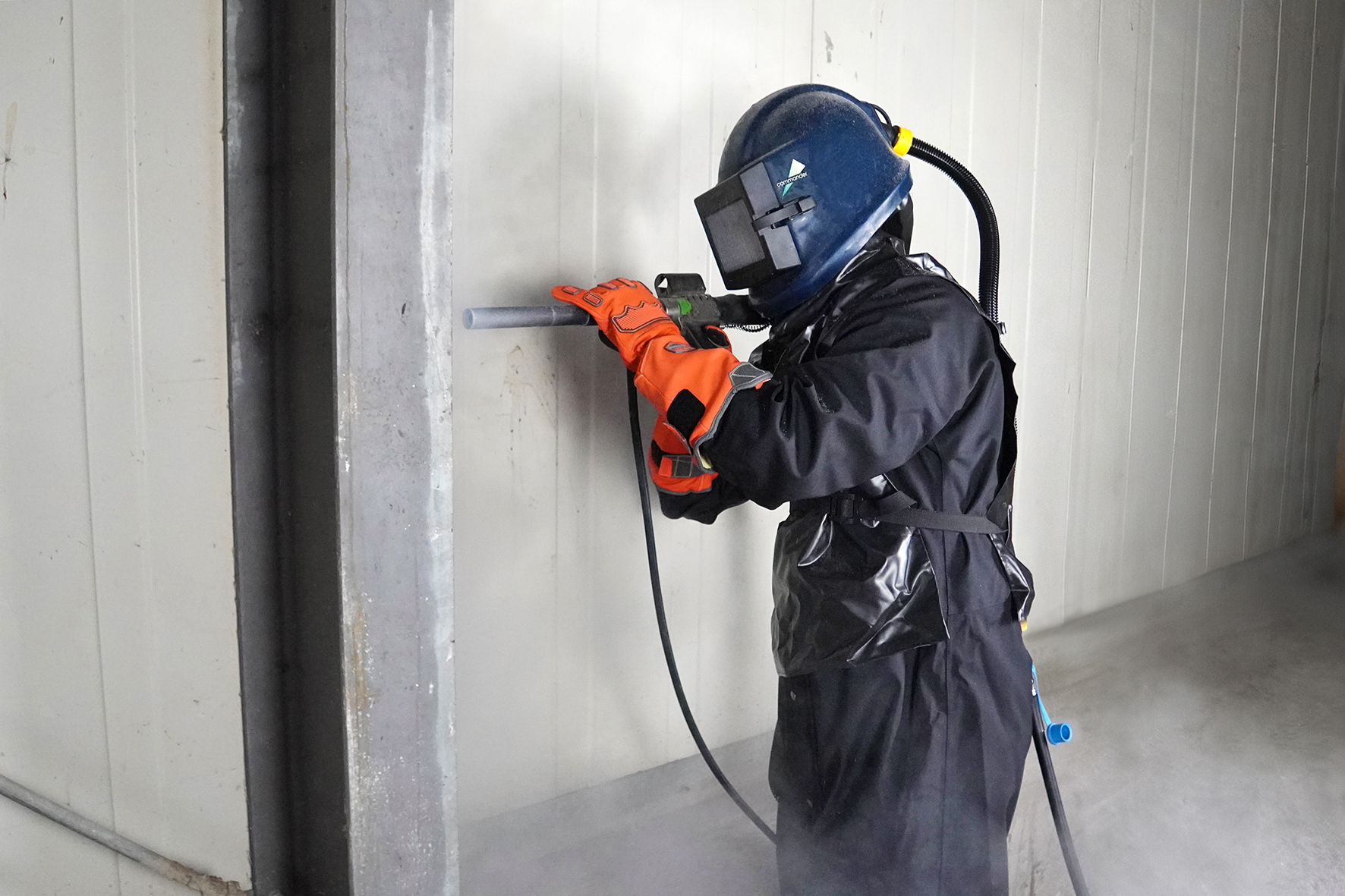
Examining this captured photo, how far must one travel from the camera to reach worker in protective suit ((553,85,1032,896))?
4.82ft

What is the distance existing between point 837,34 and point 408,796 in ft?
6.13

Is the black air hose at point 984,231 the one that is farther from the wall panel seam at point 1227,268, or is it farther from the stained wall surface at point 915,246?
the wall panel seam at point 1227,268

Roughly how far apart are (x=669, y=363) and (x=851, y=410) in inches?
10.6

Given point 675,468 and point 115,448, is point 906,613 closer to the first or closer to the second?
point 675,468

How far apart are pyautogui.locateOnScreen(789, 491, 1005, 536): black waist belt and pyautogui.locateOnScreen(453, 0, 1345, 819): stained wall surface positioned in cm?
57

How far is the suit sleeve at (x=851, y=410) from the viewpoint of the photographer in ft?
4.44

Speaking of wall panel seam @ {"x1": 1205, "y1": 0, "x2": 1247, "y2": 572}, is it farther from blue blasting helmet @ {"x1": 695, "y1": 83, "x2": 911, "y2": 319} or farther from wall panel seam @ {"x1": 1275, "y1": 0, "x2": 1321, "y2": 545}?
blue blasting helmet @ {"x1": 695, "y1": 83, "x2": 911, "y2": 319}

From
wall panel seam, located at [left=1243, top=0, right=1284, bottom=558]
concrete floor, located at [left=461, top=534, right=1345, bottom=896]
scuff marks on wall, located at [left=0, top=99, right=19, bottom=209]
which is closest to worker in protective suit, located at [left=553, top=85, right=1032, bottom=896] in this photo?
concrete floor, located at [left=461, top=534, right=1345, bottom=896]

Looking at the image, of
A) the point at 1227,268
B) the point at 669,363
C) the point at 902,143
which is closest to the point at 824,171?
the point at 902,143

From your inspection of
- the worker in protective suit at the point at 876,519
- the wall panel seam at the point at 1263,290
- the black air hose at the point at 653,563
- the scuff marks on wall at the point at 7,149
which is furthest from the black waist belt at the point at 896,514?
the wall panel seam at the point at 1263,290

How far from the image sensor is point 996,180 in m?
2.77

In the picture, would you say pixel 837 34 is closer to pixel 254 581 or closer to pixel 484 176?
pixel 484 176

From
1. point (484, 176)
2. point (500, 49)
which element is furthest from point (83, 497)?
point (500, 49)

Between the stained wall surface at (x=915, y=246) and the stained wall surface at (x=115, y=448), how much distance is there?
22.1 inches
